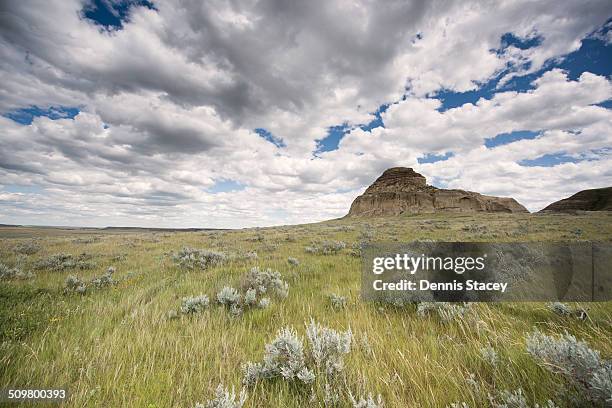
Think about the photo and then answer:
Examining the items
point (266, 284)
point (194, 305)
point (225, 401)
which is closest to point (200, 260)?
point (266, 284)

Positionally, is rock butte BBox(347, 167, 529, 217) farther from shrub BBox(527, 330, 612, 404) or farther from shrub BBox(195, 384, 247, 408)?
shrub BBox(195, 384, 247, 408)

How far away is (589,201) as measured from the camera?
110000 millimetres

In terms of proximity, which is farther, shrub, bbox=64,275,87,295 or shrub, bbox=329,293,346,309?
shrub, bbox=64,275,87,295

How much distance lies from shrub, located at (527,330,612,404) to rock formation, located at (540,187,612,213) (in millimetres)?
146743

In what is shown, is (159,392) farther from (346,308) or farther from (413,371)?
(346,308)

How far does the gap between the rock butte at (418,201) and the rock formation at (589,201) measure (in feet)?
59.1

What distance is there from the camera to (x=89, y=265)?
9367mm

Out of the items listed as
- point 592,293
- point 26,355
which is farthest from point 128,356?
point 592,293

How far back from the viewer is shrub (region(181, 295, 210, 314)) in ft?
13.8

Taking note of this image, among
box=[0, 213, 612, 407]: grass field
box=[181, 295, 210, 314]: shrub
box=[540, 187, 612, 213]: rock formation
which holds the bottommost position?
box=[0, 213, 612, 407]: grass field

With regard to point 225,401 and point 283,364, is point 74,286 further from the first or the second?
point 225,401

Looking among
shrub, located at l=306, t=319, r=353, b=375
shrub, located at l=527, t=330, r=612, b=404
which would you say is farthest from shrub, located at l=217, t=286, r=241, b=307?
shrub, located at l=527, t=330, r=612, b=404

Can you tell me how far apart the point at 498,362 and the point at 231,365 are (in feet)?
8.87

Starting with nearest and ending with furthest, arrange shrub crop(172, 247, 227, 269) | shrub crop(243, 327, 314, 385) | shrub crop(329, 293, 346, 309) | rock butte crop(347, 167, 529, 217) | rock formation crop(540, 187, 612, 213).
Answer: shrub crop(243, 327, 314, 385), shrub crop(329, 293, 346, 309), shrub crop(172, 247, 227, 269), rock formation crop(540, 187, 612, 213), rock butte crop(347, 167, 529, 217)
